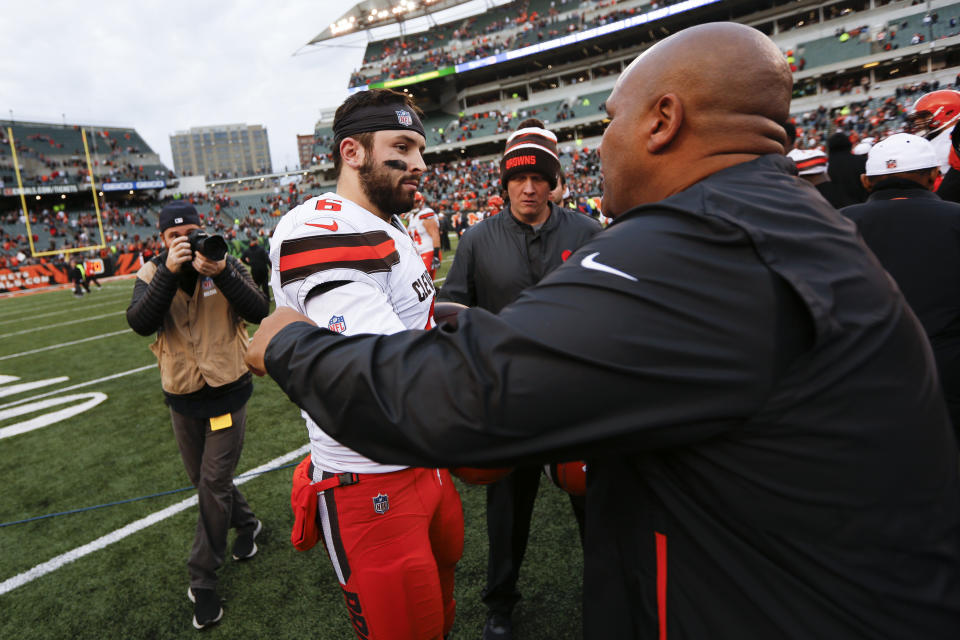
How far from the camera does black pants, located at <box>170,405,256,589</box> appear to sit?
2893 millimetres

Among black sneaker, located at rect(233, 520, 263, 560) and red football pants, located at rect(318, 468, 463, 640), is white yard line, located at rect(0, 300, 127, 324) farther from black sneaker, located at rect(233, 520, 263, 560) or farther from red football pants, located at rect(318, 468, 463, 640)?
red football pants, located at rect(318, 468, 463, 640)

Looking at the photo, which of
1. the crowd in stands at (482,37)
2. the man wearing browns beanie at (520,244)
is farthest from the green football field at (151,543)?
the crowd in stands at (482,37)

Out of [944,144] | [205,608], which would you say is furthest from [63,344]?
[944,144]

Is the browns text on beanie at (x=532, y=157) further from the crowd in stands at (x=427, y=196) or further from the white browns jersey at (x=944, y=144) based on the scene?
the crowd in stands at (x=427, y=196)

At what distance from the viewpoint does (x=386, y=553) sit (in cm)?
174

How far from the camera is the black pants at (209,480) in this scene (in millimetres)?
2893

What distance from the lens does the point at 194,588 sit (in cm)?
286

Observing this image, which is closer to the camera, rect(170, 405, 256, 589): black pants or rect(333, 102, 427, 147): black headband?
rect(333, 102, 427, 147): black headband

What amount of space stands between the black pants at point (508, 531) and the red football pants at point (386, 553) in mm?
762

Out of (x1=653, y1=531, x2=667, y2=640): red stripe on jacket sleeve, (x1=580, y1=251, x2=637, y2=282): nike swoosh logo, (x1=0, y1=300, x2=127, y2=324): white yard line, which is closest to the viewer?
(x1=580, y1=251, x2=637, y2=282): nike swoosh logo

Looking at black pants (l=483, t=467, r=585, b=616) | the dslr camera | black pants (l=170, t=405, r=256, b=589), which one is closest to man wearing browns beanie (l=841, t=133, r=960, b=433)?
black pants (l=483, t=467, r=585, b=616)

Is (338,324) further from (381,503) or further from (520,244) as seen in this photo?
(520,244)

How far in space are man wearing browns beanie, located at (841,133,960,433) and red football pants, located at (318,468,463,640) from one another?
100 inches

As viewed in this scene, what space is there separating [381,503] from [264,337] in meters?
1.01
